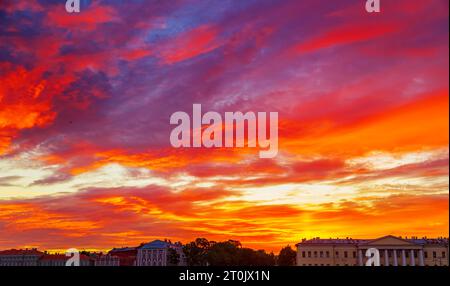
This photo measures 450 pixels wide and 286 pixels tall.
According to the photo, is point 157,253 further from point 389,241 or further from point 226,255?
point 389,241

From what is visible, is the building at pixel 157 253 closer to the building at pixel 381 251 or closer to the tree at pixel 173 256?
the tree at pixel 173 256

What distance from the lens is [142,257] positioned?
5441 cm

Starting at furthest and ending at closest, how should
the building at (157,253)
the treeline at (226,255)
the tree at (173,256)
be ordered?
the building at (157,253) → the tree at (173,256) → the treeline at (226,255)

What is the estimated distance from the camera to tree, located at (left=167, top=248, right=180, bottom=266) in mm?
49156

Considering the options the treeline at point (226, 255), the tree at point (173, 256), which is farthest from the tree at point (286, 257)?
the tree at point (173, 256)

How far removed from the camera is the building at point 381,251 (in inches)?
1564

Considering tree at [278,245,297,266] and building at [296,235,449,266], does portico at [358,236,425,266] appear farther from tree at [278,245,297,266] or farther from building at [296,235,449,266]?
tree at [278,245,297,266]

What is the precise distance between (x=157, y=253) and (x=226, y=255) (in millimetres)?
14786

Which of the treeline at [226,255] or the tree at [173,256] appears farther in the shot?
the tree at [173,256]

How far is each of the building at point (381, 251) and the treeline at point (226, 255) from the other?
287 centimetres

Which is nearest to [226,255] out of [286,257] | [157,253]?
[286,257]

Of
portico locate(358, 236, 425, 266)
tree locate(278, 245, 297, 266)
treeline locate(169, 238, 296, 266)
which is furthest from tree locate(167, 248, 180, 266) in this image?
portico locate(358, 236, 425, 266)
